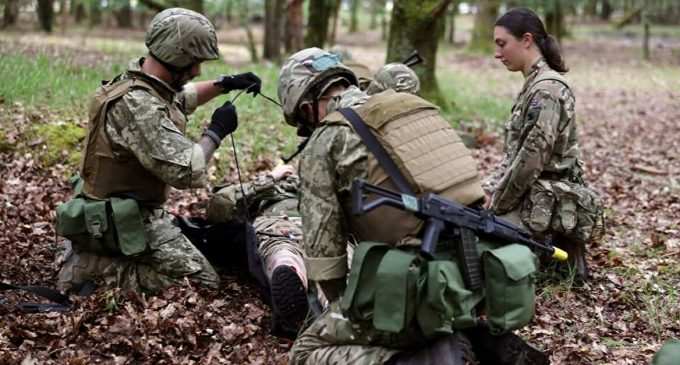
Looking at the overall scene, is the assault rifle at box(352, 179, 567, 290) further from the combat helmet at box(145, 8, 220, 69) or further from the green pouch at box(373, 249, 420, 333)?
the combat helmet at box(145, 8, 220, 69)

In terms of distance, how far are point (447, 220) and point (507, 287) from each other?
43cm

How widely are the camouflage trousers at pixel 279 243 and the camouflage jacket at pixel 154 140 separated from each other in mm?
686

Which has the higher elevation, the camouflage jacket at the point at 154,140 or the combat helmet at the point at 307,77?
the combat helmet at the point at 307,77

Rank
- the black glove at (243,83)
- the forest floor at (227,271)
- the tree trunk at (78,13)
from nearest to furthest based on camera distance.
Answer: the forest floor at (227,271) → the black glove at (243,83) → the tree trunk at (78,13)

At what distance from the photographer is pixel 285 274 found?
474cm

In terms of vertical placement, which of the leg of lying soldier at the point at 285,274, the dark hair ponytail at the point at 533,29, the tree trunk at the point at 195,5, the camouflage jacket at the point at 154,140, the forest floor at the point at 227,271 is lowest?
the forest floor at the point at 227,271

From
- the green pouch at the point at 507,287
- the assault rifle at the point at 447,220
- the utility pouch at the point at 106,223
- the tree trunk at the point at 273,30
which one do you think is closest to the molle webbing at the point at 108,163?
the utility pouch at the point at 106,223

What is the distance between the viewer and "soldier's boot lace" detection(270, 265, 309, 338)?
4699 millimetres

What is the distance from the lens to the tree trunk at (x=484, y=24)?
27.6 m

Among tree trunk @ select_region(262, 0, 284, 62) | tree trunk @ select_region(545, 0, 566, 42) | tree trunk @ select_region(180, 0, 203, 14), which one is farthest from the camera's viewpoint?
tree trunk @ select_region(545, 0, 566, 42)

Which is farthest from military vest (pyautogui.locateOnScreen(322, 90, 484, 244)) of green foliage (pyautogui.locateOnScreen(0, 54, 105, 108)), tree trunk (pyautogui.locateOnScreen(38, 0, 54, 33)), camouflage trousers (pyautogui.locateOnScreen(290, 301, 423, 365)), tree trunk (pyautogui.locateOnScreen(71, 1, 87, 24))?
tree trunk (pyautogui.locateOnScreen(71, 1, 87, 24))

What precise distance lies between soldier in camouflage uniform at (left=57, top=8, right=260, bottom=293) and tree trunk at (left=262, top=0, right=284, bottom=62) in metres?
13.0

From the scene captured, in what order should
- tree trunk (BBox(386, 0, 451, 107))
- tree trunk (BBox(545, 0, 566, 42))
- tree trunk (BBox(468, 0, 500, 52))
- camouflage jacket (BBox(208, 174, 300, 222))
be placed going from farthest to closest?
tree trunk (BBox(545, 0, 566, 42)) → tree trunk (BBox(468, 0, 500, 52)) → tree trunk (BBox(386, 0, 451, 107)) → camouflage jacket (BBox(208, 174, 300, 222))

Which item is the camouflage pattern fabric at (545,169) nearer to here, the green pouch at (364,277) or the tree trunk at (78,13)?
the green pouch at (364,277)
